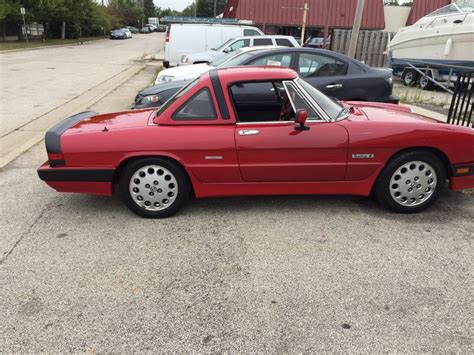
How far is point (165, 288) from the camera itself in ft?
9.73

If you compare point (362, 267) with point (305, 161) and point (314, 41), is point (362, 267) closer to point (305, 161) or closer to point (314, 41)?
point (305, 161)

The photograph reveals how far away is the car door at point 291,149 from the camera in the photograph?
12.7 ft

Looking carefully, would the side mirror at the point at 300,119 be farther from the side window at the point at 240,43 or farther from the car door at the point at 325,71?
the side window at the point at 240,43

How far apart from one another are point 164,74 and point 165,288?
6.73m

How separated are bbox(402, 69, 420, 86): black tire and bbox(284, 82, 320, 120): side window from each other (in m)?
13.3

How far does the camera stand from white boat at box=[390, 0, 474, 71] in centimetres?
1327

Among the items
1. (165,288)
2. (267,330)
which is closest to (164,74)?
(165,288)

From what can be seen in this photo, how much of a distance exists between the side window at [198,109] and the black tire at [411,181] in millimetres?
1822

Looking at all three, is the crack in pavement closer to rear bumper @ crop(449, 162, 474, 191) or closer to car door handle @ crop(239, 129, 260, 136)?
car door handle @ crop(239, 129, 260, 136)

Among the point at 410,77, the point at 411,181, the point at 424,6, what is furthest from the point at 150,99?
the point at 424,6

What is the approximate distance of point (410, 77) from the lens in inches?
619

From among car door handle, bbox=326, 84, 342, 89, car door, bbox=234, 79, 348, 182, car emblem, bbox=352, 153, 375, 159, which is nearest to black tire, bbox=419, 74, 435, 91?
car door handle, bbox=326, 84, 342, 89

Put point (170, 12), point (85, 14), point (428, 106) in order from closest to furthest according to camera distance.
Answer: point (428, 106) → point (85, 14) → point (170, 12)

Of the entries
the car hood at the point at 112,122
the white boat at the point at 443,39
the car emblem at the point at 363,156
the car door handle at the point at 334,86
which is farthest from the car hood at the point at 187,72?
the white boat at the point at 443,39
